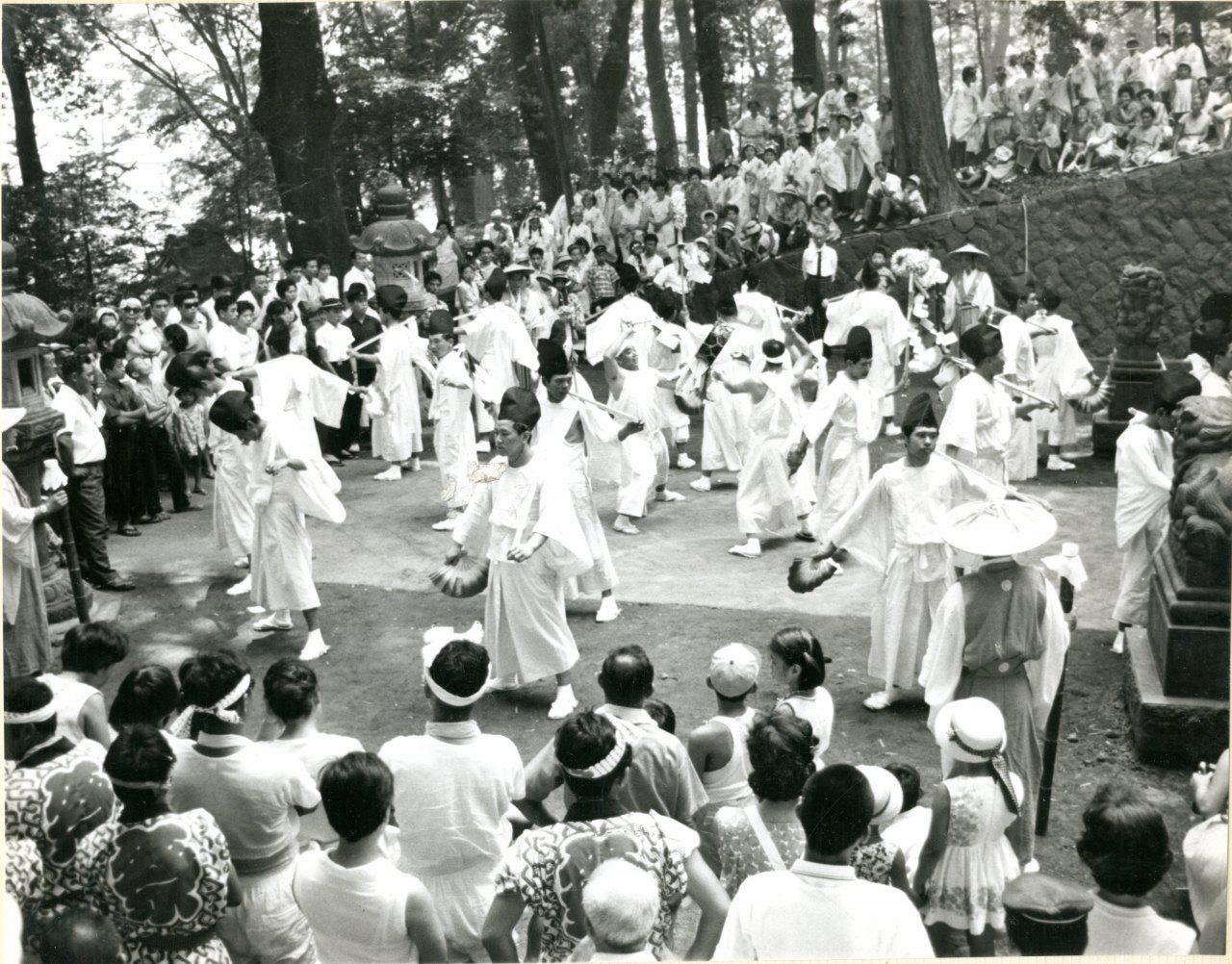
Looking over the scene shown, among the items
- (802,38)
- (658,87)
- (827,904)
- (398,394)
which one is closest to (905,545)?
(827,904)

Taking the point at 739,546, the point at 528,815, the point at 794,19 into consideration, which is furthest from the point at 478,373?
the point at 794,19

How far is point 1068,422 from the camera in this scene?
38.0 ft

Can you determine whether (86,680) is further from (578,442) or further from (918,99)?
(918,99)

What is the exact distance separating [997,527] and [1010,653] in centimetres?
50

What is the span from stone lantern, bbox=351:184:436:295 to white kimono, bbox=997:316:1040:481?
6.42m

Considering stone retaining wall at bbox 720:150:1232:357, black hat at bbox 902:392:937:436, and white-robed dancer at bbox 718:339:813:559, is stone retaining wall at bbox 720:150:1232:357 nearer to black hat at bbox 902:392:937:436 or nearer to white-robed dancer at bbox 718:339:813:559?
white-robed dancer at bbox 718:339:813:559

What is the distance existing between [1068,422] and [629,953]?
9.47 meters

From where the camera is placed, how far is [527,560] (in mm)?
6773

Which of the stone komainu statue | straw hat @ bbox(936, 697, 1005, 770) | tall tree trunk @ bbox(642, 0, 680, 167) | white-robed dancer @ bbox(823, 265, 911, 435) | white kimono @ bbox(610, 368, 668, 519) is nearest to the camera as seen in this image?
straw hat @ bbox(936, 697, 1005, 770)

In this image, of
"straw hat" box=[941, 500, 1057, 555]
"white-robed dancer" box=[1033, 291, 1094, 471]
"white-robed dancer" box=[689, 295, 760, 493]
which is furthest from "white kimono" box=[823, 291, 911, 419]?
"straw hat" box=[941, 500, 1057, 555]

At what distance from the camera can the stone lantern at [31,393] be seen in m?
7.47

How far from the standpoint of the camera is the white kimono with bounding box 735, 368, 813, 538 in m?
9.41

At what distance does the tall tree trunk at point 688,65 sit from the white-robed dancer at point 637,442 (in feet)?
40.2

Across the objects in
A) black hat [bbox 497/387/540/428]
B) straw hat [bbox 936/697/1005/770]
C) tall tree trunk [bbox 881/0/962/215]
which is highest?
A: tall tree trunk [bbox 881/0/962/215]
